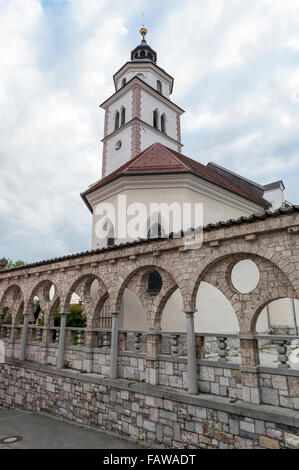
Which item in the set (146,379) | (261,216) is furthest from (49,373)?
(261,216)

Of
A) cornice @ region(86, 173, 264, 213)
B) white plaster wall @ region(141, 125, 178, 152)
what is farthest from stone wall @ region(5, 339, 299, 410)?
white plaster wall @ region(141, 125, 178, 152)

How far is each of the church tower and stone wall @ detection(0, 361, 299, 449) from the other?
12.2 meters

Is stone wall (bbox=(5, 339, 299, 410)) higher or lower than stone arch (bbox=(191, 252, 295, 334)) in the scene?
lower

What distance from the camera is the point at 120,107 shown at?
19406mm

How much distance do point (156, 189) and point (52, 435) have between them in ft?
27.8

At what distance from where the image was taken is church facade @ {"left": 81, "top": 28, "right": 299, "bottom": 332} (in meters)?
10.2

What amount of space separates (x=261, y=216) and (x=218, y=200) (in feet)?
24.8

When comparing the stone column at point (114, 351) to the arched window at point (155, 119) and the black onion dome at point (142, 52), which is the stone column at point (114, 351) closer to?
the arched window at point (155, 119)

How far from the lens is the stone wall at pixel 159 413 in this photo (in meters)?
4.80

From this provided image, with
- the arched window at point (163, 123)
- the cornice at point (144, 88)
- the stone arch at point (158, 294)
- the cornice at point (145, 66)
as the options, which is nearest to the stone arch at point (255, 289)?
the stone arch at point (158, 294)

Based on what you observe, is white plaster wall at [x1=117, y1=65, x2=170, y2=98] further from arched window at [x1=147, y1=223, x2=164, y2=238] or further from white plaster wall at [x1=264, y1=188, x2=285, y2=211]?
arched window at [x1=147, y1=223, x2=164, y2=238]

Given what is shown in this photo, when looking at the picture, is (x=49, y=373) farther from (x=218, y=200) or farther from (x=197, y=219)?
(x=218, y=200)

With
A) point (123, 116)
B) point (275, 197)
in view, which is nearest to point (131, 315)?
point (275, 197)

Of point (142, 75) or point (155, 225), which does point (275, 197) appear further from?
point (142, 75)
